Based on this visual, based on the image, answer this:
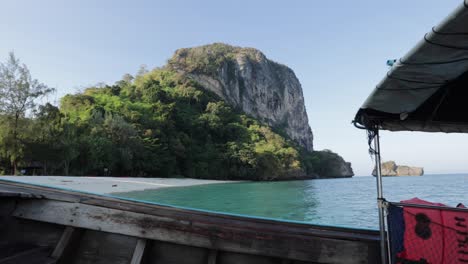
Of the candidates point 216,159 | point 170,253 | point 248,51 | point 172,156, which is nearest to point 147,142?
point 172,156

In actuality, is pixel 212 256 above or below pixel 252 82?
below

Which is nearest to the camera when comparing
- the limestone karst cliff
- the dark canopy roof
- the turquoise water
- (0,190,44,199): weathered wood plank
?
the dark canopy roof

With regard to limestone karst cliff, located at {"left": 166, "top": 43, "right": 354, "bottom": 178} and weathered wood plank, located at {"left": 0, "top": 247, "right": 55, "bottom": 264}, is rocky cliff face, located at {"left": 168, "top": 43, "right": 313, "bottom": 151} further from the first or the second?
weathered wood plank, located at {"left": 0, "top": 247, "right": 55, "bottom": 264}

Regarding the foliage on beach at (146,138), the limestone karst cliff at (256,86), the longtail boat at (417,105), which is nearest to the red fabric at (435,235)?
the longtail boat at (417,105)

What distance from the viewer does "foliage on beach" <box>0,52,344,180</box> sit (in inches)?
787

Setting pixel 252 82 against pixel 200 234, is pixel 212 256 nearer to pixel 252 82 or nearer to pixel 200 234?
pixel 200 234

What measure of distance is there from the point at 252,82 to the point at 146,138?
4806 centimetres

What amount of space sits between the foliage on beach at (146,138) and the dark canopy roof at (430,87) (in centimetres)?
2204

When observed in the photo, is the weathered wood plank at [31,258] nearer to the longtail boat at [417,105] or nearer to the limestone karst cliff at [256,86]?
the longtail boat at [417,105]

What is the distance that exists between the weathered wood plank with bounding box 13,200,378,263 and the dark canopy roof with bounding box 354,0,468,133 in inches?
30.6

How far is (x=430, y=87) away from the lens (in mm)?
1405

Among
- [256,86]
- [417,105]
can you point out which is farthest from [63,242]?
[256,86]

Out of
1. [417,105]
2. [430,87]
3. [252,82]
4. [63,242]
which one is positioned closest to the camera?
[430,87]

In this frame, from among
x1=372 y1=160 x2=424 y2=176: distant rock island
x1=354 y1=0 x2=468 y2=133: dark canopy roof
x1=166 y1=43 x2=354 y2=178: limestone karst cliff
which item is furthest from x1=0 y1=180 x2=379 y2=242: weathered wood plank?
x1=372 y1=160 x2=424 y2=176: distant rock island
